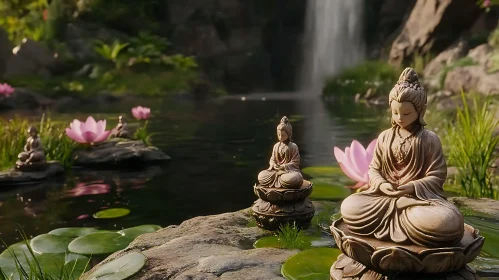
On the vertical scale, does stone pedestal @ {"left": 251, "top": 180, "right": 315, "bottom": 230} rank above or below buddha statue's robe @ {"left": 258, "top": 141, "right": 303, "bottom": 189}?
below

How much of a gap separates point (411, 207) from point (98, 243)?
238 centimetres

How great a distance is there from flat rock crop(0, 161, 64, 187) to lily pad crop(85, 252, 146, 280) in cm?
375

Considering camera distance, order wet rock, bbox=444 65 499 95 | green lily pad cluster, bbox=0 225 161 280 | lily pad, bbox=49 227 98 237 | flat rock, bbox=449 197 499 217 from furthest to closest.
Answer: wet rock, bbox=444 65 499 95 → lily pad, bbox=49 227 98 237 → flat rock, bbox=449 197 499 217 → green lily pad cluster, bbox=0 225 161 280

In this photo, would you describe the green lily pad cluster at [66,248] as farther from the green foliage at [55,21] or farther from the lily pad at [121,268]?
the green foliage at [55,21]

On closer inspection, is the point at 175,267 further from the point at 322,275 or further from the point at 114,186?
the point at 114,186

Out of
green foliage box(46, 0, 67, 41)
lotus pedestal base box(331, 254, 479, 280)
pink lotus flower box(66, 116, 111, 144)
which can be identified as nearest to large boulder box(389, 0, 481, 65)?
pink lotus flower box(66, 116, 111, 144)

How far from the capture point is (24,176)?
235 inches

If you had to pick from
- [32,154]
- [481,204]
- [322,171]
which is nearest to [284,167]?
[481,204]

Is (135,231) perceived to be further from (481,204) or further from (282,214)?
(481,204)

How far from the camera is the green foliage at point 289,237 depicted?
2.96 meters

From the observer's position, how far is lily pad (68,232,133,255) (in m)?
3.38

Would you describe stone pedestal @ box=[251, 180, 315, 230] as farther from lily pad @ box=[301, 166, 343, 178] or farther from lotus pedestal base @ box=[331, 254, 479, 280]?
lily pad @ box=[301, 166, 343, 178]

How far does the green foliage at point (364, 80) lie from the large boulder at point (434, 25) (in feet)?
2.83

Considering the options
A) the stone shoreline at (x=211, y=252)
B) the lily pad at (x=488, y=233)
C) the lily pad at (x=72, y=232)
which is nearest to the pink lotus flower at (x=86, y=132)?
the lily pad at (x=72, y=232)
